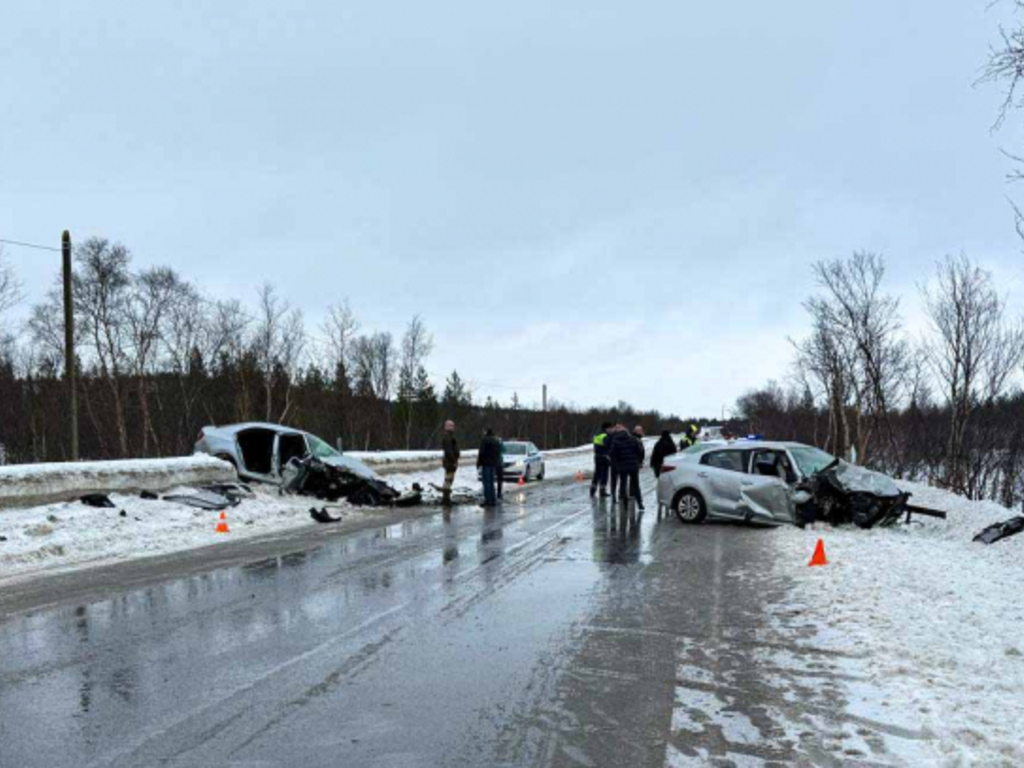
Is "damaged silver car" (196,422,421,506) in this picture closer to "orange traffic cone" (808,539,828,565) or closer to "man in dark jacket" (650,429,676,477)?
"man in dark jacket" (650,429,676,477)

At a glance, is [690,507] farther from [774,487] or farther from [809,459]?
[809,459]

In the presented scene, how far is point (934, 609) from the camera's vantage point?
7.42m

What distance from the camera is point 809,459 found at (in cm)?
1488

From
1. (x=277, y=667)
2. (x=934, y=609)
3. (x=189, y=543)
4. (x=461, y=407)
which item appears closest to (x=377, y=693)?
(x=277, y=667)

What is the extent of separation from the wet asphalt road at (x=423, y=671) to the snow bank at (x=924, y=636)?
0.25 meters

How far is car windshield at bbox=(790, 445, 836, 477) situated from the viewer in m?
14.6

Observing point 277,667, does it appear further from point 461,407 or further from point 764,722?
point 461,407

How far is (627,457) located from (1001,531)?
293 inches

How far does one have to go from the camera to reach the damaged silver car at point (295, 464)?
757 inches

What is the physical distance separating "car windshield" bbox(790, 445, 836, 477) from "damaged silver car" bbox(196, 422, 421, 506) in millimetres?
9228

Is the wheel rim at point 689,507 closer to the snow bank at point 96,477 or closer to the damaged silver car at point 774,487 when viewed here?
the damaged silver car at point 774,487

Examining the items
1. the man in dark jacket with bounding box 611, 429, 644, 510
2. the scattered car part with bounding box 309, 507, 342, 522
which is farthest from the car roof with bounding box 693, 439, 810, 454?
the scattered car part with bounding box 309, 507, 342, 522

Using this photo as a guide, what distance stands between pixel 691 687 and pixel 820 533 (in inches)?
349

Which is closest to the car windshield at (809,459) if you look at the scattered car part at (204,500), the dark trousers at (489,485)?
the dark trousers at (489,485)
